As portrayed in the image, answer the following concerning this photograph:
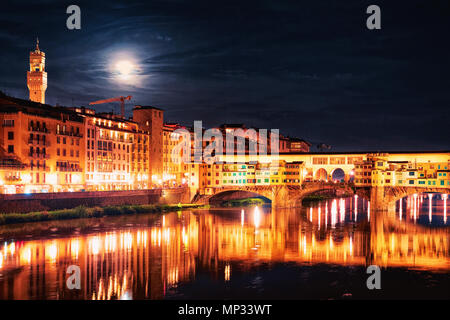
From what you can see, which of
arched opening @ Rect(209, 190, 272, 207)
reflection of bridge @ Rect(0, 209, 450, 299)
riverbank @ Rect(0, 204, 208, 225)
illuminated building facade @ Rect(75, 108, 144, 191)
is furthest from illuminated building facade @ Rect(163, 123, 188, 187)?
reflection of bridge @ Rect(0, 209, 450, 299)

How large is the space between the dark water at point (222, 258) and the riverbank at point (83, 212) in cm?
181

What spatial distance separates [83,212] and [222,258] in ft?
81.6

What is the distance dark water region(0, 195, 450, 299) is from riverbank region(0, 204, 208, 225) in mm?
1814

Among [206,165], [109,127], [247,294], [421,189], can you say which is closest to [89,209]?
[109,127]

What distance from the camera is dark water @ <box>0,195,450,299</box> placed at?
28266 millimetres

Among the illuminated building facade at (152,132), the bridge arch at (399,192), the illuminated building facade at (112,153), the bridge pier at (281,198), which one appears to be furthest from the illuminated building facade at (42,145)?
the bridge arch at (399,192)

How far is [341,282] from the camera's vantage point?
30.3 metres

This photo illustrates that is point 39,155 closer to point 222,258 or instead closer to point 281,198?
point 222,258

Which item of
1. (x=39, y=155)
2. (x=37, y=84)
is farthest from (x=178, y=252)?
(x=37, y=84)

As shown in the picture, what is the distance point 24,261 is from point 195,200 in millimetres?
48887

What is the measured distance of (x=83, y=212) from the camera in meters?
57.4

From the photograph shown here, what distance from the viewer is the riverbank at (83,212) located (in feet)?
166

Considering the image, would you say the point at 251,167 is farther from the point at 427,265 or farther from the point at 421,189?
the point at 427,265

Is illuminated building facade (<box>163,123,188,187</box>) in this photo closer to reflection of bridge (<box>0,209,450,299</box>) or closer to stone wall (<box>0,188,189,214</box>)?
stone wall (<box>0,188,189,214</box>)
